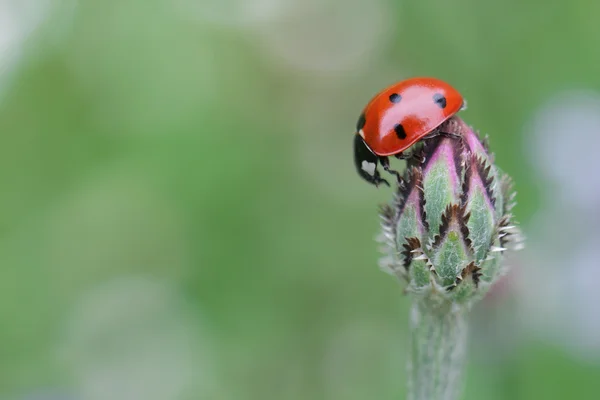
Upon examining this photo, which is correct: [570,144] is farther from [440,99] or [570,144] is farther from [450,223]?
[450,223]

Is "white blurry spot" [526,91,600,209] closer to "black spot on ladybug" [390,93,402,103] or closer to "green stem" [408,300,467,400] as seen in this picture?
"black spot on ladybug" [390,93,402,103]

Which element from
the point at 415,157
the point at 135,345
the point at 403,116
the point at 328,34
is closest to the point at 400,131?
the point at 403,116

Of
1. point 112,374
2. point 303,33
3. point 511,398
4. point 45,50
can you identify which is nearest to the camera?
point 511,398

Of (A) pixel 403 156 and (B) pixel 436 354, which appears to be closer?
(B) pixel 436 354

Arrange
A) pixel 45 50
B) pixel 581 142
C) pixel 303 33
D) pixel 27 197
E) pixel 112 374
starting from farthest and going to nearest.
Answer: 1. pixel 303 33
2. pixel 45 50
3. pixel 27 197
4. pixel 581 142
5. pixel 112 374

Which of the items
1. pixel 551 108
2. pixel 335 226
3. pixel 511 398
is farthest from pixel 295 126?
pixel 511 398

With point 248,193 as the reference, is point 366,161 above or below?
below

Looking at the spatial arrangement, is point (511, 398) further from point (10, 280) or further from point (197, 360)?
point (10, 280)
